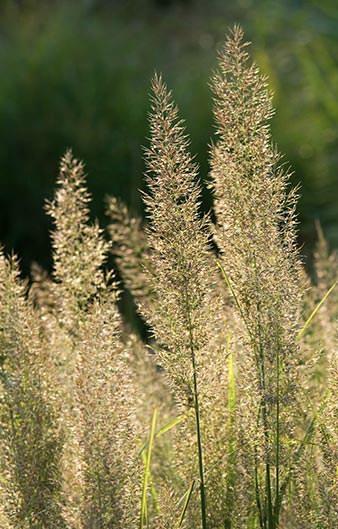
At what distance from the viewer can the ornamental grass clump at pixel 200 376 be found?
214 centimetres

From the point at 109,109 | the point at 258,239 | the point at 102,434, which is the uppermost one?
the point at 109,109

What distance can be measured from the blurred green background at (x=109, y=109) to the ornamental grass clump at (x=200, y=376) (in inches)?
197

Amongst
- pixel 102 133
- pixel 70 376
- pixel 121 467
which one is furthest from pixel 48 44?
pixel 121 467

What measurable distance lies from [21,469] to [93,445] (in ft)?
0.60

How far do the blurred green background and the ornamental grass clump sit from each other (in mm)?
4992

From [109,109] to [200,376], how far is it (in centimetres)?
665

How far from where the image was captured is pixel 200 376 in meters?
2.22

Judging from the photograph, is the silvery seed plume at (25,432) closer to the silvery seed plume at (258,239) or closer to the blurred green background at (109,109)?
the silvery seed plume at (258,239)

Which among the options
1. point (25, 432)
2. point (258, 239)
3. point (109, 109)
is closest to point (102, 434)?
point (25, 432)

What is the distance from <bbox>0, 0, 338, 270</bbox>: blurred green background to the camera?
8414mm

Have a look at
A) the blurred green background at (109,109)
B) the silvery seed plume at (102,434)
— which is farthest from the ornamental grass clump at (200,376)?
the blurred green background at (109,109)

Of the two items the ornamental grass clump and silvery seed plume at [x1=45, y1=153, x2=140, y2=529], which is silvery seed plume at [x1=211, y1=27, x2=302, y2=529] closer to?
the ornamental grass clump

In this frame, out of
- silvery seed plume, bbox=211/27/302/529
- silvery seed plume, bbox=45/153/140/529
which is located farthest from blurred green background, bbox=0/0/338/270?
silvery seed plume, bbox=211/27/302/529

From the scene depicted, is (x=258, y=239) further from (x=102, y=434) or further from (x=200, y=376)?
(x=102, y=434)
